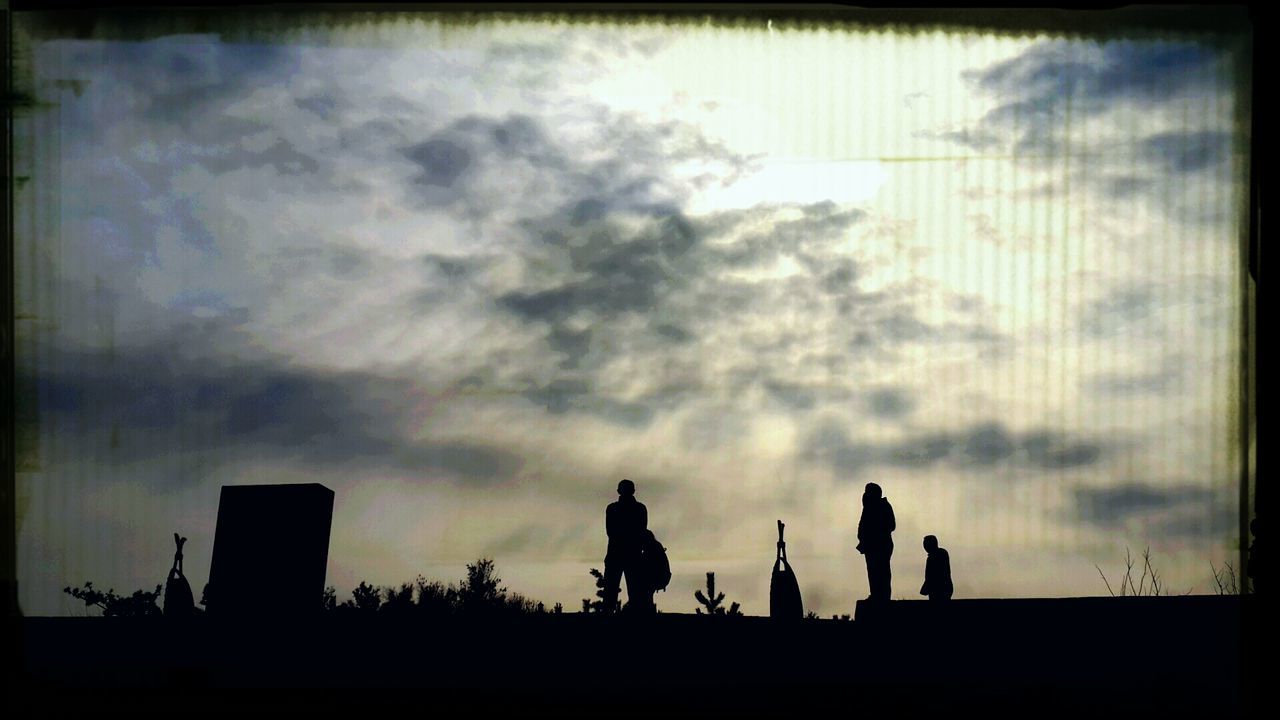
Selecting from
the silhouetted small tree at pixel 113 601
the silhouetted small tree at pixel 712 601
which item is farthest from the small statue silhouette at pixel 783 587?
the silhouetted small tree at pixel 113 601

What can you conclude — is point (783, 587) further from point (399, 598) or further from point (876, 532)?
point (399, 598)

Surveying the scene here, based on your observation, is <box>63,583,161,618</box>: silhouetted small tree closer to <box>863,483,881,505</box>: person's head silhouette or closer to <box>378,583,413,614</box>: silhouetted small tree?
<box>378,583,413,614</box>: silhouetted small tree

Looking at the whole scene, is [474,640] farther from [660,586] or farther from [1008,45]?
[1008,45]

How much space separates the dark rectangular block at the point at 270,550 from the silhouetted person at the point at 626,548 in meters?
2.27

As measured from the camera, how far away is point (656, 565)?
37.6 feet

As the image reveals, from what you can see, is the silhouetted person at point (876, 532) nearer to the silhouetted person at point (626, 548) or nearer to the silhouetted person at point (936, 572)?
the silhouetted person at point (936, 572)

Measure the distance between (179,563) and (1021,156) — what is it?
7202 mm

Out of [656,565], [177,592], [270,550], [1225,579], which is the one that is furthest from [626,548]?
[1225,579]

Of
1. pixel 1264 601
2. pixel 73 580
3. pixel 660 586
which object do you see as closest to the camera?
pixel 1264 601

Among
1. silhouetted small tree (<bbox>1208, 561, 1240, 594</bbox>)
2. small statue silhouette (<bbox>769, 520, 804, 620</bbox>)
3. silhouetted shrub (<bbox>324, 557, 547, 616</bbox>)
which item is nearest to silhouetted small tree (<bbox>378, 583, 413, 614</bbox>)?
silhouetted shrub (<bbox>324, 557, 547, 616</bbox>)

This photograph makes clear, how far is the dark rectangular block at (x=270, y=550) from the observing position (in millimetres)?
11375

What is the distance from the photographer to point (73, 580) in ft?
34.8

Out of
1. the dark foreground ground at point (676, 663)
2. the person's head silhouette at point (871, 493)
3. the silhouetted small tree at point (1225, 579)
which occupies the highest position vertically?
the person's head silhouette at point (871, 493)

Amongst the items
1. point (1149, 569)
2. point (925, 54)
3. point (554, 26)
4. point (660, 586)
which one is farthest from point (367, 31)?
point (1149, 569)
